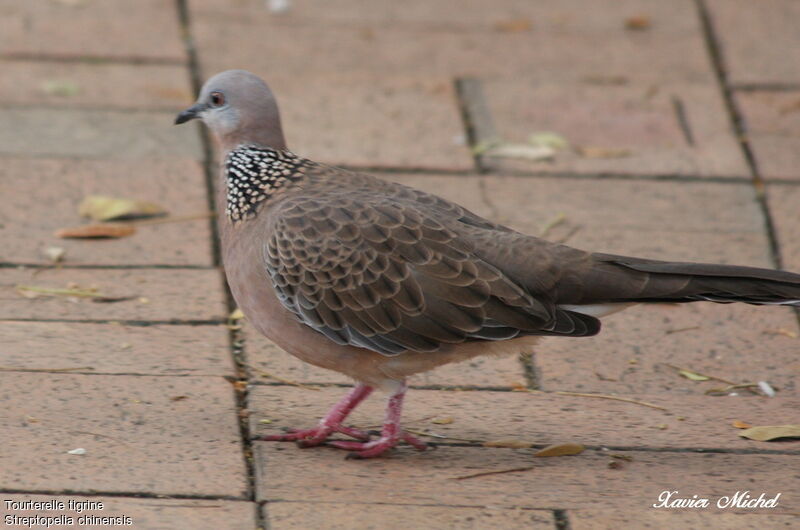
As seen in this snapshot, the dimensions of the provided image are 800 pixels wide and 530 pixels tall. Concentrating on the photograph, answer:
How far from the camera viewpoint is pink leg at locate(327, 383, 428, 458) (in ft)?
12.8

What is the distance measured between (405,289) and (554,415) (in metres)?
0.72

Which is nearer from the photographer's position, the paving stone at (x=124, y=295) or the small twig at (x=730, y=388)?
the small twig at (x=730, y=388)

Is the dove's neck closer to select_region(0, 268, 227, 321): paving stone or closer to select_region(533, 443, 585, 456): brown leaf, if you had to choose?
select_region(0, 268, 227, 321): paving stone

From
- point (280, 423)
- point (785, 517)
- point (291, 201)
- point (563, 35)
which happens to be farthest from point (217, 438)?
point (563, 35)

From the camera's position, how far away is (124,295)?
4762 millimetres

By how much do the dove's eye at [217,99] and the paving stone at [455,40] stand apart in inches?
90.3

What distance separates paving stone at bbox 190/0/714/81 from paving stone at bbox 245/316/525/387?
254 centimetres

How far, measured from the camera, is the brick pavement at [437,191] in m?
3.73

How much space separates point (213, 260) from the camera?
5082mm

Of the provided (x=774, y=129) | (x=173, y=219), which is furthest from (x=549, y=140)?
(x=173, y=219)

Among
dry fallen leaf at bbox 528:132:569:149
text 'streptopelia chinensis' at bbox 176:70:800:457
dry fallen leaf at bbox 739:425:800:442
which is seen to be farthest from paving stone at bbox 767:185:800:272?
text 'streptopelia chinensis' at bbox 176:70:800:457

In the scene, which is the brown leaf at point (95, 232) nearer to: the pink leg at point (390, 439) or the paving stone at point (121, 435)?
the paving stone at point (121, 435)

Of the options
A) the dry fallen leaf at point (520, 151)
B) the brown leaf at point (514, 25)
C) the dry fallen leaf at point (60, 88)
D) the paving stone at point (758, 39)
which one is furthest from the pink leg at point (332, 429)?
the brown leaf at point (514, 25)

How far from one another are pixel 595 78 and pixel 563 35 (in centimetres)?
56
